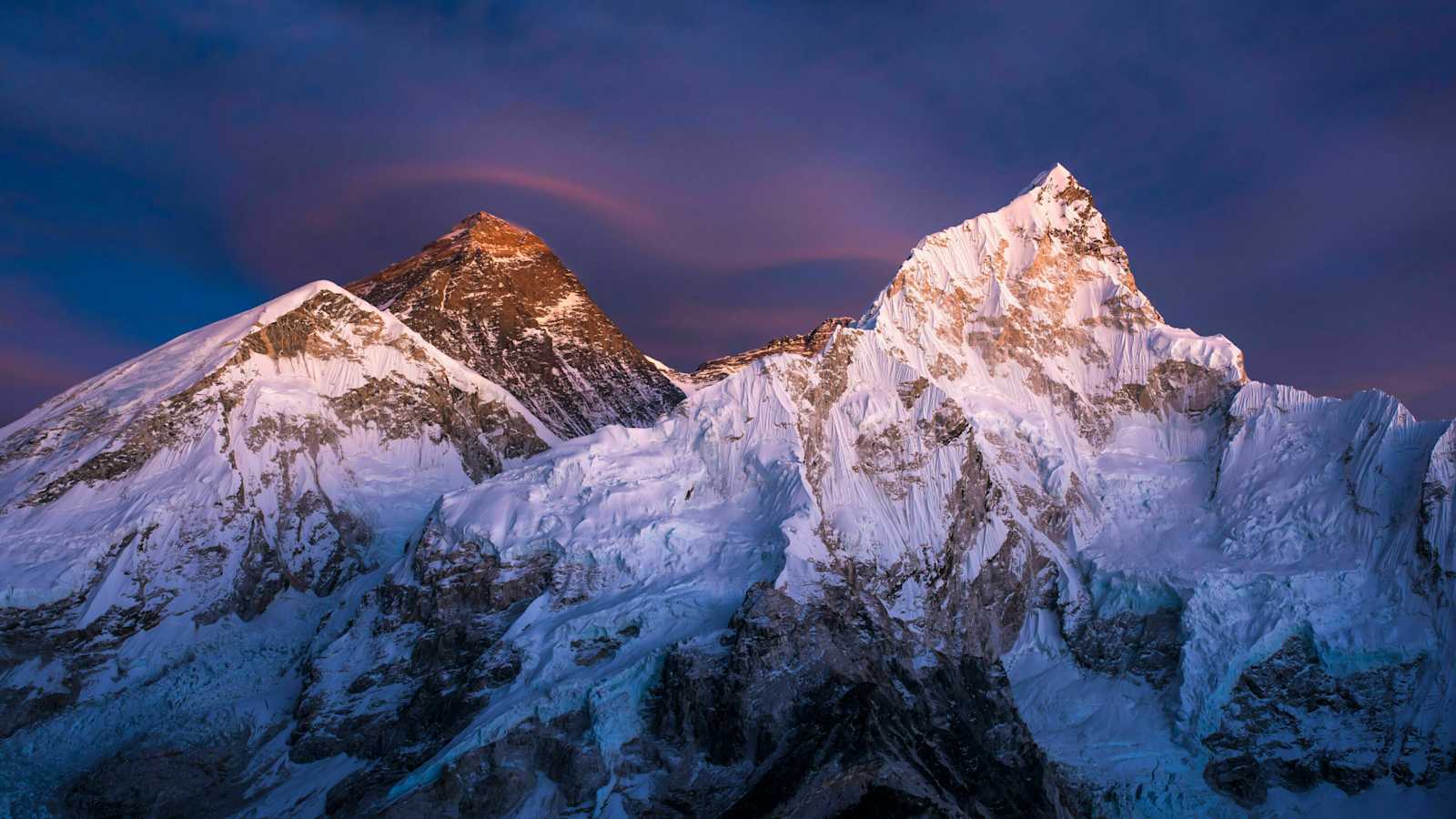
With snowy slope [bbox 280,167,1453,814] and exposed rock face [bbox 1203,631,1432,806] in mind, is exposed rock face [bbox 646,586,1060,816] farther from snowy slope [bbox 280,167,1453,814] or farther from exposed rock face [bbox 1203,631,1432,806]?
exposed rock face [bbox 1203,631,1432,806]

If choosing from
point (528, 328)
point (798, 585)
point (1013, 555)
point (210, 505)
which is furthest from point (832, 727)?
point (528, 328)

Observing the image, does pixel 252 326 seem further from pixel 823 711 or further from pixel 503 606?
pixel 823 711

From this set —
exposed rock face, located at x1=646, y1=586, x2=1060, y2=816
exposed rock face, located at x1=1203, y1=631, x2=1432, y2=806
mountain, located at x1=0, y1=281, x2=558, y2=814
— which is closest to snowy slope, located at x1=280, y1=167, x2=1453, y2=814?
exposed rock face, located at x1=1203, y1=631, x2=1432, y2=806

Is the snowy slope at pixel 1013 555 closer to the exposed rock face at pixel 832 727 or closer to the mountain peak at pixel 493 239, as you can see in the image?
the exposed rock face at pixel 832 727

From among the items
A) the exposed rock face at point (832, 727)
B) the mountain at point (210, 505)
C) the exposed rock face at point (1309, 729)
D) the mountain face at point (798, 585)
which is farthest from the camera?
the mountain at point (210, 505)

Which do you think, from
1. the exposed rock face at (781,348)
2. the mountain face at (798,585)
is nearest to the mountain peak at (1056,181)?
the mountain face at (798,585)

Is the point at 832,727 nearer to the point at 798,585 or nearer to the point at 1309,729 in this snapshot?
the point at 798,585
